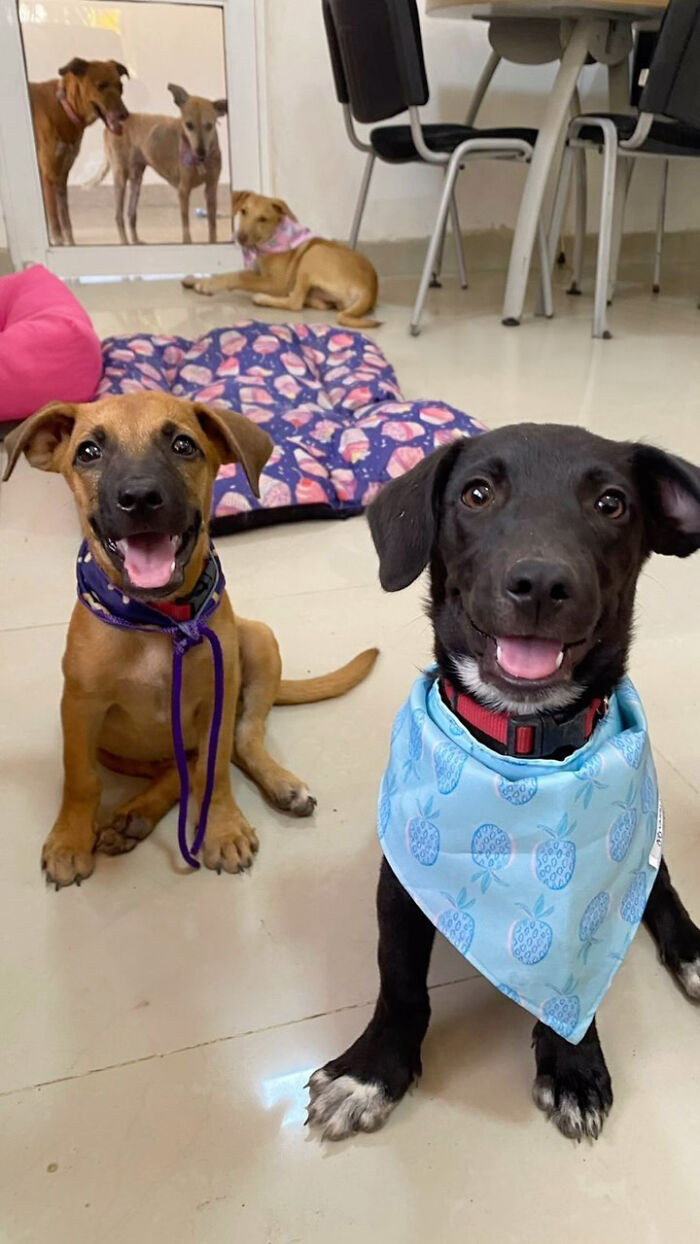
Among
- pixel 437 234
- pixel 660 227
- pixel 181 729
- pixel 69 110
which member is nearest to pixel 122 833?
pixel 181 729

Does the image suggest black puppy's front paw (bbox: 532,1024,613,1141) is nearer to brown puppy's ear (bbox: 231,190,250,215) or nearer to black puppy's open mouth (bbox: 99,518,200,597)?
black puppy's open mouth (bbox: 99,518,200,597)

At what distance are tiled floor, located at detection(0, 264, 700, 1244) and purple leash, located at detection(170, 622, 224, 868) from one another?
0.07 m

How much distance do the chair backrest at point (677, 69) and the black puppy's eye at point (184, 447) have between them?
3.58m

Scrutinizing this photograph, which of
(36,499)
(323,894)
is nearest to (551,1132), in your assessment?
(323,894)

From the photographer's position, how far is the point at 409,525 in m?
1.21

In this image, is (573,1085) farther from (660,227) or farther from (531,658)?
(660,227)

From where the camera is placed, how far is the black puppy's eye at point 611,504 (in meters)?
1.16

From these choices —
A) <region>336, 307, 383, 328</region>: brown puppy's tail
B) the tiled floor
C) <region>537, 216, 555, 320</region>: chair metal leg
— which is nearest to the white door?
<region>336, 307, 383, 328</region>: brown puppy's tail

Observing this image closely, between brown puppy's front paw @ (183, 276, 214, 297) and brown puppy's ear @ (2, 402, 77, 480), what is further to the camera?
brown puppy's front paw @ (183, 276, 214, 297)

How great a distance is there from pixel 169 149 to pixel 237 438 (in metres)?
5.02

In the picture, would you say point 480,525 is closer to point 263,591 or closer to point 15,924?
point 15,924

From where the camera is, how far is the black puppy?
3.66 feet

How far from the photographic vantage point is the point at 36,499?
3.03 meters

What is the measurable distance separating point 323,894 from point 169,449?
78cm
